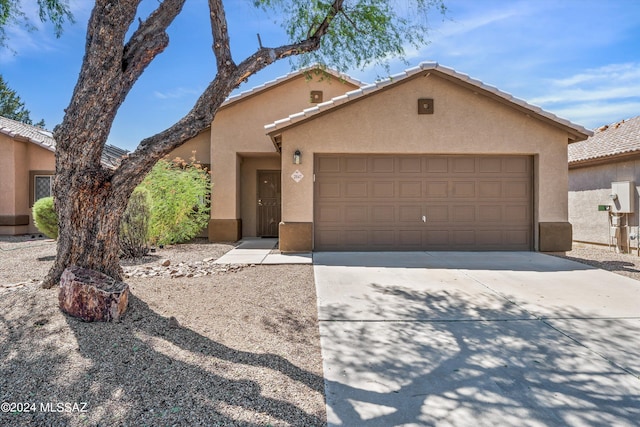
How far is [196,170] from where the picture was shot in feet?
37.2

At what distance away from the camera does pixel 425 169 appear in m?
9.37

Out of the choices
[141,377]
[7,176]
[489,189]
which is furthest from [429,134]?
[7,176]

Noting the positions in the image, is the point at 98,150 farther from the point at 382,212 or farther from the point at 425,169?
the point at 425,169

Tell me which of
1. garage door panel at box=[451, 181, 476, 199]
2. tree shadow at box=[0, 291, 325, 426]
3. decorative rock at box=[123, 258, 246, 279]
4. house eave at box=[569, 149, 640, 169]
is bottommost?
tree shadow at box=[0, 291, 325, 426]

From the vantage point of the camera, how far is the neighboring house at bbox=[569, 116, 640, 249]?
10.5m

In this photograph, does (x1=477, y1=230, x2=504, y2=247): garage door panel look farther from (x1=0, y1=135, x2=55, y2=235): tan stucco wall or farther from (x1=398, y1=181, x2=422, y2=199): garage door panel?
(x1=0, y1=135, x2=55, y2=235): tan stucco wall

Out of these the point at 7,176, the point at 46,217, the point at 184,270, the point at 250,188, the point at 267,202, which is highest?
the point at 7,176

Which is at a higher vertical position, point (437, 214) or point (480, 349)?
point (437, 214)

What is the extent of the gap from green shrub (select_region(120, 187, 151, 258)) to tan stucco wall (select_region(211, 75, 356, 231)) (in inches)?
134

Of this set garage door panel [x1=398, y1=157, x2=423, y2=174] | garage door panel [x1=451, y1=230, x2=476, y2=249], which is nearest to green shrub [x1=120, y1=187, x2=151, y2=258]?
garage door panel [x1=398, y1=157, x2=423, y2=174]

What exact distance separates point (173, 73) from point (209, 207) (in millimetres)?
4434

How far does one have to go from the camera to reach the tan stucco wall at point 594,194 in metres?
10.6

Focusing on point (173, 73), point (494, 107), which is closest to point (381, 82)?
point (494, 107)

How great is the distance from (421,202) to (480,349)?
602 cm
